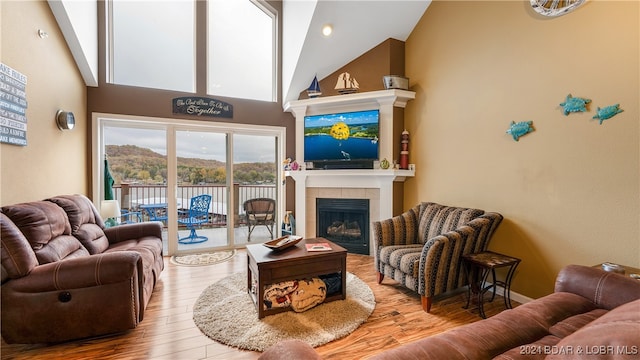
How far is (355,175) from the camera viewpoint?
4.24m

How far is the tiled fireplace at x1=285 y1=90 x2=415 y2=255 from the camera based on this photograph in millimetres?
4078

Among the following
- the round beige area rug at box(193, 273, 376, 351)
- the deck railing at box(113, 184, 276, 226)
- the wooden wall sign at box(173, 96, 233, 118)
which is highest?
the wooden wall sign at box(173, 96, 233, 118)

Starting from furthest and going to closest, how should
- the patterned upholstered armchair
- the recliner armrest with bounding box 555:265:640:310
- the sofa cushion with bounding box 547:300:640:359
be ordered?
the patterned upholstered armchair, the recliner armrest with bounding box 555:265:640:310, the sofa cushion with bounding box 547:300:640:359

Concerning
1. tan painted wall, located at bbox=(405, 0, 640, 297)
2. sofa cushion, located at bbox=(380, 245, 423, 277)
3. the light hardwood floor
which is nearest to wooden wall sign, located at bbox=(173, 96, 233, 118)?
the light hardwood floor

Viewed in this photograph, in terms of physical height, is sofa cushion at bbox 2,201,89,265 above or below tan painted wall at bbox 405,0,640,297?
below

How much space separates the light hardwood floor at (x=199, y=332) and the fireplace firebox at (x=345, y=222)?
3.89 ft

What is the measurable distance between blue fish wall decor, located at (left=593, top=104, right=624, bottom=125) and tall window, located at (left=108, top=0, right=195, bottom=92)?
4748mm

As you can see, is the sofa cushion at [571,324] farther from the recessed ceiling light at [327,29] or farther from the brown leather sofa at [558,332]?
the recessed ceiling light at [327,29]

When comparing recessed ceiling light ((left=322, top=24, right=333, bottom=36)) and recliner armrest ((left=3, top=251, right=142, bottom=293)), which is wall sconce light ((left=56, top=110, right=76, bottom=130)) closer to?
recliner armrest ((left=3, top=251, right=142, bottom=293))

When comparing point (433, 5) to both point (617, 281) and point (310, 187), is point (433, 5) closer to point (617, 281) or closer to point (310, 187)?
point (310, 187)

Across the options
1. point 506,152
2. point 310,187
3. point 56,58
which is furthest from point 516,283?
point 56,58

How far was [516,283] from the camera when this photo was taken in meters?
2.81

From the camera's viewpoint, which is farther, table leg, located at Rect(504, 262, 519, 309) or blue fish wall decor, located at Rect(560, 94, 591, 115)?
table leg, located at Rect(504, 262, 519, 309)

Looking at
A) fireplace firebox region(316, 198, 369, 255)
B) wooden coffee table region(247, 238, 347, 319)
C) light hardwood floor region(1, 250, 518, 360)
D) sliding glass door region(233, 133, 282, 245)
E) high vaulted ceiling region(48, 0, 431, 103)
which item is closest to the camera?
light hardwood floor region(1, 250, 518, 360)
